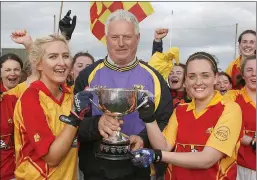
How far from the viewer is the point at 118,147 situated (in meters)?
2.56

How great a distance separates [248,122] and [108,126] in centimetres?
185

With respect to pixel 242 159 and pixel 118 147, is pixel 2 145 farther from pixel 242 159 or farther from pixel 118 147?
pixel 242 159

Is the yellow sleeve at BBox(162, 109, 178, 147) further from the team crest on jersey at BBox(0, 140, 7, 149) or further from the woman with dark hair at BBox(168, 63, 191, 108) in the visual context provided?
the woman with dark hair at BBox(168, 63, 191, 108)

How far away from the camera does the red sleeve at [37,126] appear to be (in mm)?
2561

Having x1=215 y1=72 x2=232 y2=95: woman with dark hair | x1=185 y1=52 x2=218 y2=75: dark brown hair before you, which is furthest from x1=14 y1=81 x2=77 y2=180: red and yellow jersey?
x1=215 y1=72 x2=232 y2=95: woman with dark hair

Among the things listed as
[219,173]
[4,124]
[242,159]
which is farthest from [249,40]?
[4,124]

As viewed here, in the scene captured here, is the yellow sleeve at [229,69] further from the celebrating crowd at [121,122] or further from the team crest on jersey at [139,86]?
the team crest on jersey at [139,86]

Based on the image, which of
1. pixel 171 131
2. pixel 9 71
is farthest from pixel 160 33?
pixel 9 71

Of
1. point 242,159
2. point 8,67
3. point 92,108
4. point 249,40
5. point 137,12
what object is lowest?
point 242,159

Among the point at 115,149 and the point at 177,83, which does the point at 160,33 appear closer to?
the point at 177,83

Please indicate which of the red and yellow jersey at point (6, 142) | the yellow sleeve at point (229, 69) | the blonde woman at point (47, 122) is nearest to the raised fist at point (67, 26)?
the red and yellow jersey at point (6, 142)

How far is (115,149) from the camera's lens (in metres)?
2.56

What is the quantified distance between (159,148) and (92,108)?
624 mm

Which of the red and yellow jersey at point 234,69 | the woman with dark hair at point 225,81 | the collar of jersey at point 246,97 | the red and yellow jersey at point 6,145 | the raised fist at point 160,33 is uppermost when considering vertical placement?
the raised fist at point 160,33
